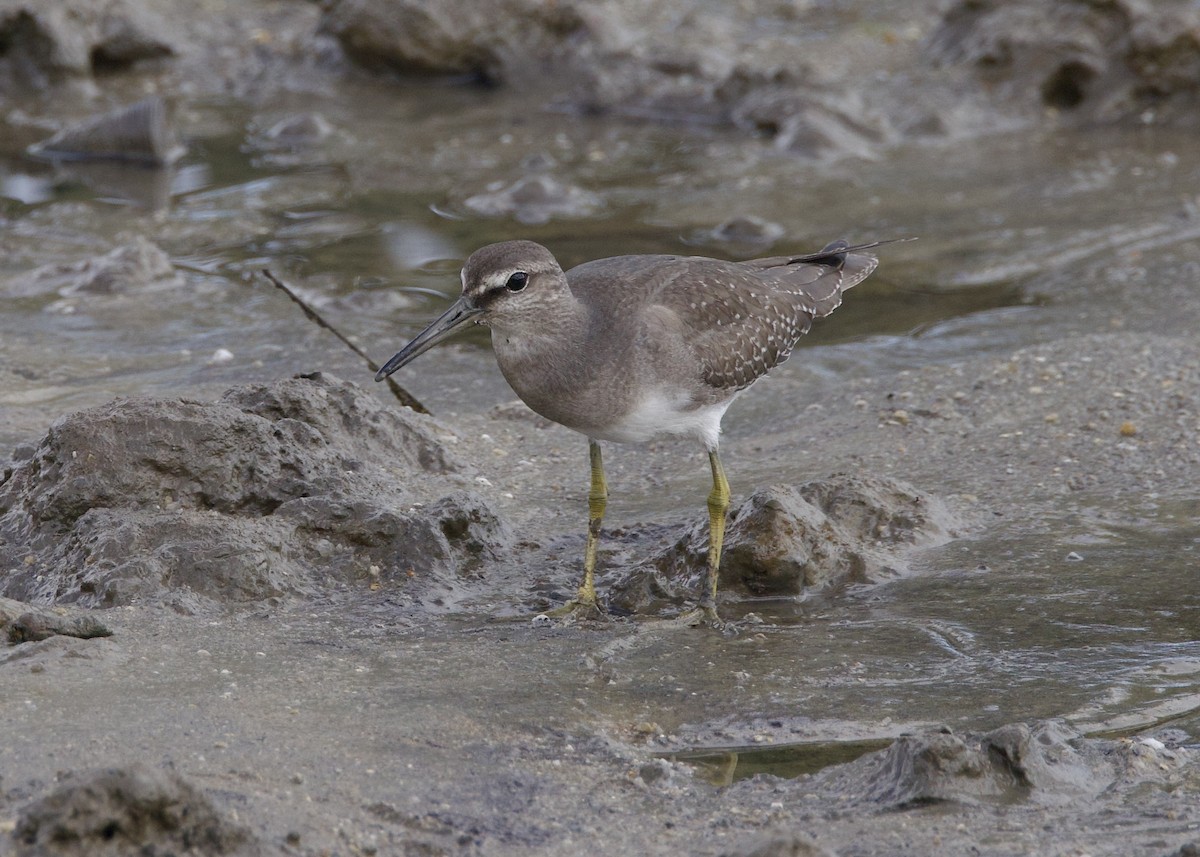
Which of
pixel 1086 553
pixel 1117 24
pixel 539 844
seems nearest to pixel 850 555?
pixel 1086 553

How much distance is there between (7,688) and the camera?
4.17m

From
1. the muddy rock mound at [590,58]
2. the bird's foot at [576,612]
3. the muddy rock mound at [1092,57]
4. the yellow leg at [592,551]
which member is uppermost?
the muddy rock mound at [1092,57]

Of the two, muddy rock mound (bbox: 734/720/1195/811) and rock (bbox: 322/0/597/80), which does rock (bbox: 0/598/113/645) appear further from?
rock (bbox: 322/0/597/80)

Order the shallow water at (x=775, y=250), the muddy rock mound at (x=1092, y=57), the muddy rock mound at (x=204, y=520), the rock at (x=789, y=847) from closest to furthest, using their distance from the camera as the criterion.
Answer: the rock at (x=789, y=847)
the shallow water at (x=775, y=250)
the muddy rock mound at (x=204, y=520)
the muddy rock mound at (x=1092, y=57)

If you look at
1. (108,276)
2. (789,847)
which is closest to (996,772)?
(789,847)

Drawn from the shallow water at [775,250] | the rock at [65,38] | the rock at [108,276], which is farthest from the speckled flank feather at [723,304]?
the rock at [65,38]

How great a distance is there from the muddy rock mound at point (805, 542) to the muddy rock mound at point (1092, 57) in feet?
23.3

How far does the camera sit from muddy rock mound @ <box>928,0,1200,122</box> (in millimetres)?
11602

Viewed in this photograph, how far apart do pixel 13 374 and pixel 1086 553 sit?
206 inches

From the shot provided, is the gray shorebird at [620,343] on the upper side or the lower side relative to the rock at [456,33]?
lower

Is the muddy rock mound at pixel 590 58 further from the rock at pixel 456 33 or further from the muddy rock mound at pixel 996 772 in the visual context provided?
the muddy rock mound at pixel 996 772

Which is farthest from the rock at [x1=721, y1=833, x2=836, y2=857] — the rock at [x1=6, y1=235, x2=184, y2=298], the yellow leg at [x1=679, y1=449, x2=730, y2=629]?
the rock at [x1=6, y1=235, x2=184, y2=298]

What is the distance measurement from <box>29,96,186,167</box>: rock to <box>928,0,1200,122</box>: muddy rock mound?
6770mm

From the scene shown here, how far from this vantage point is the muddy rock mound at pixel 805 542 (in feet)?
18.4
